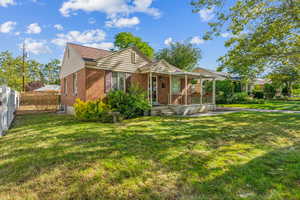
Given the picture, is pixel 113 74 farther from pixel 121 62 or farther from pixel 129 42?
pixel 129 42

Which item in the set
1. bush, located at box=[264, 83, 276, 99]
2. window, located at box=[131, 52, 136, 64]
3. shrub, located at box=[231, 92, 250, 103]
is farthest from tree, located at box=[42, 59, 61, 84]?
bush, located at box=[264, 83, 276, 99]

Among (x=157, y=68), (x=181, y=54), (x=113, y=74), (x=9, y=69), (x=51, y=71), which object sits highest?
(x=51, y=71)

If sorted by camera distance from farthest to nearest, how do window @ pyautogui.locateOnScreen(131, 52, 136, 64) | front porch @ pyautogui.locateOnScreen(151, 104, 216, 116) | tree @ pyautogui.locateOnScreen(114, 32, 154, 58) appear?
tree @ pyautogui.locateOnScreen(114, 32, 154, 58), window @ pyautogui.locateOnScreen(131, 52, 136, 64), front porch @ pyautogui.locateOnScreen(151, 104, 216, 116)

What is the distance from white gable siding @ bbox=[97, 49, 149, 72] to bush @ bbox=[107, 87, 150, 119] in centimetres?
175

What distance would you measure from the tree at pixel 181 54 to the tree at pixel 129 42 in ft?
9.40

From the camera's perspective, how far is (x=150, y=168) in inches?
124

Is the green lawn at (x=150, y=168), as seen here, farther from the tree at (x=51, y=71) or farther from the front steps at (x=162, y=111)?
the tree at (x=51, y=71)

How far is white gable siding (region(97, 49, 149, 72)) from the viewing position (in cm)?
1023

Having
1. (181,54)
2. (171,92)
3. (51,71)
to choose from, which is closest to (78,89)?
(171,92)

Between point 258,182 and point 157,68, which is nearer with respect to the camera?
point 258,182

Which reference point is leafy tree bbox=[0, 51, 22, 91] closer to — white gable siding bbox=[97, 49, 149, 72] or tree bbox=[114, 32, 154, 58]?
tree bbox=[114, 32, 154, 58]

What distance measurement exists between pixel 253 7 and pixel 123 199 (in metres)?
8.06

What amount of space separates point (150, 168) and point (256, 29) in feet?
25.1

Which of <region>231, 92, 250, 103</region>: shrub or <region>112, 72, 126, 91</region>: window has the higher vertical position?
<region>112, 72, 126, 91</region>: window
